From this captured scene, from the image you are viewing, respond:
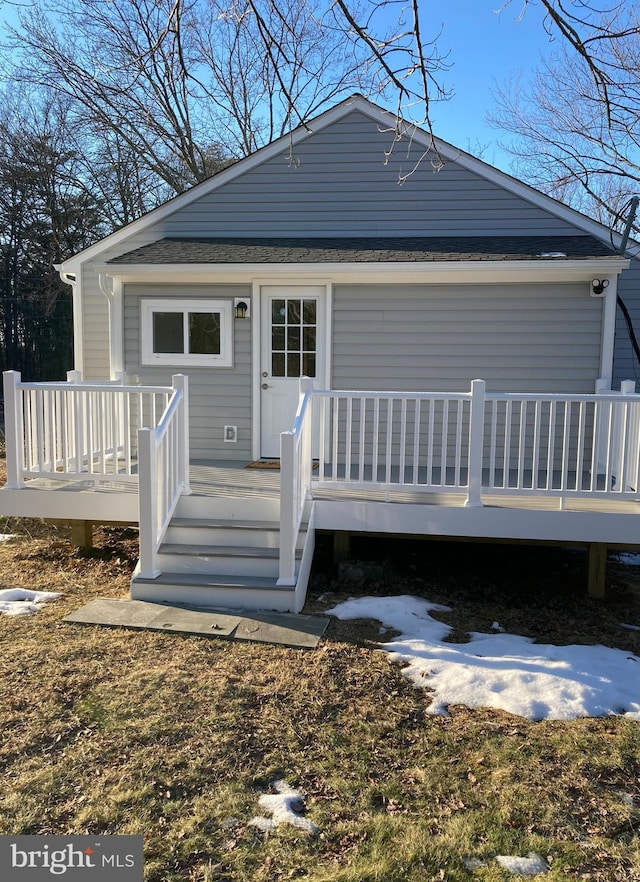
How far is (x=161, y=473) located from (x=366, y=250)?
11.9 feet

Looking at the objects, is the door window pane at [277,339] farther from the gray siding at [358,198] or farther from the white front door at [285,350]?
the gray siding at [358,198]

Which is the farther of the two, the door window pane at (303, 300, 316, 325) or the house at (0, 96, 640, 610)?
the door window pane at (303, 300, 316, 325)

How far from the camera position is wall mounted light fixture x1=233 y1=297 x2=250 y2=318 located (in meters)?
7.17

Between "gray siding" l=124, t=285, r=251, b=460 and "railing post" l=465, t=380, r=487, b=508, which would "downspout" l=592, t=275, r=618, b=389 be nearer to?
"railing post" l=465, t=380, r=487, b=508

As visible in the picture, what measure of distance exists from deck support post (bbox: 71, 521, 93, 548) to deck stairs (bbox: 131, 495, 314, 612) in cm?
126

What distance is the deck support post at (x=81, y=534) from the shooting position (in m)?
6.11

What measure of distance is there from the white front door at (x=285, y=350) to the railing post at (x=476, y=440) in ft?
8.17

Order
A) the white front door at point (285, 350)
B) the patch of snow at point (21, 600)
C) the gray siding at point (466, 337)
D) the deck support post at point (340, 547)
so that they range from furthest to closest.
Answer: the white front door at point (285, 350) → the gray siding at point (466, 337) → the deck support post at point (340, 547) → the patch of snow at point (21, 600)

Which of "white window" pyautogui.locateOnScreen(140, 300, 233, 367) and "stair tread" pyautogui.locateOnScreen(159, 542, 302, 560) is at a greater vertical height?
"white window" pyautogui.locateOnScreen(140, 300, 233, 367)

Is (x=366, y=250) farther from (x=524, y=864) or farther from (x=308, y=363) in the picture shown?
(x=524, y=864)

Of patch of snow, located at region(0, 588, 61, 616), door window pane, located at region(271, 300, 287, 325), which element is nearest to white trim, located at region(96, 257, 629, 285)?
door window pane, located at region(271, 300, 287, 325)

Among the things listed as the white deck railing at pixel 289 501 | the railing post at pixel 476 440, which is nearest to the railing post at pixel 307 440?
the white deck railing at pixel 289 501

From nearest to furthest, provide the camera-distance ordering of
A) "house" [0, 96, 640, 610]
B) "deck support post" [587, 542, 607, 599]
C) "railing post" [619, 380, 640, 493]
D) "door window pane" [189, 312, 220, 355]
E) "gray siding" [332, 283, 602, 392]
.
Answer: "railing post" [619, 380, 640, 493] < "house" [0, 96, 640, 610] < "deck support post" [587, 542, 607, 599] < "gray siding" [332, 283, 602, 392] < "door window pane" [189, 312, 220, 355]

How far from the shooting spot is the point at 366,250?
7.11 meters
